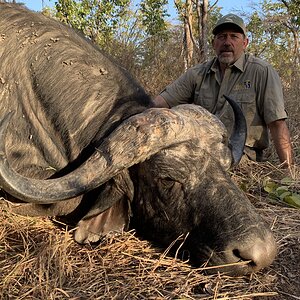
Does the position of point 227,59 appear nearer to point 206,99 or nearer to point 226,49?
point 226,49

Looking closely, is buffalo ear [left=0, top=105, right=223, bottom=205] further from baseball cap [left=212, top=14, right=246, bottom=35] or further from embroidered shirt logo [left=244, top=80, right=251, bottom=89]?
baseball cap [left=212, top=14, right=246, bottom=35]

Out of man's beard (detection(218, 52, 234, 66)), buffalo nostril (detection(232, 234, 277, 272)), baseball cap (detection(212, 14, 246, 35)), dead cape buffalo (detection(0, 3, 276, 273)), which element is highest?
baseball cap (detection(212, 14, 246, 35))

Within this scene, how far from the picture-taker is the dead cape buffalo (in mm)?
3164

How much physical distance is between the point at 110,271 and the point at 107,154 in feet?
2.66

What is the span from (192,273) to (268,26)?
18.3 metres

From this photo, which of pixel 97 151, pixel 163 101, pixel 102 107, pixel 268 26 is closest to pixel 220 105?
pixel 163 101

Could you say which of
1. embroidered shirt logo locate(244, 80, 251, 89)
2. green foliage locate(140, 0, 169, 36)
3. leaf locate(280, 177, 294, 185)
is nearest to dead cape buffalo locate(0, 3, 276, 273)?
leaf locate(280, 177, 294, 185)

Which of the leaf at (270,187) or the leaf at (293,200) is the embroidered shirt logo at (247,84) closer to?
the leaf at (270,187)

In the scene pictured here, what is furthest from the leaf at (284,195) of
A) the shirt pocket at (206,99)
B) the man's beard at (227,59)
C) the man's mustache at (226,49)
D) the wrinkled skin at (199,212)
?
the man's mustache at (226,49)

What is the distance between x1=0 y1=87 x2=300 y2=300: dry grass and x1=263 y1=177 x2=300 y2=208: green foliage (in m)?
0.76

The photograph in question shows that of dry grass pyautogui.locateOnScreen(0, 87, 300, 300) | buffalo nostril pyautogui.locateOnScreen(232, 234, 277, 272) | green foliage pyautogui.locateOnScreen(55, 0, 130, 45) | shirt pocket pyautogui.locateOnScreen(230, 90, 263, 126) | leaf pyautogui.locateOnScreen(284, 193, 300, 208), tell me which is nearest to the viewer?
dry grass pyautogui.locateOnScreen(0, 87, 300, 300)

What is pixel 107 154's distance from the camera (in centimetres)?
334

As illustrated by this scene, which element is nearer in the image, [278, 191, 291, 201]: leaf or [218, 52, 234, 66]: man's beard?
[278, 191, 291, 201]: leaf

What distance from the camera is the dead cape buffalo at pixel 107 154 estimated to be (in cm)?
316
